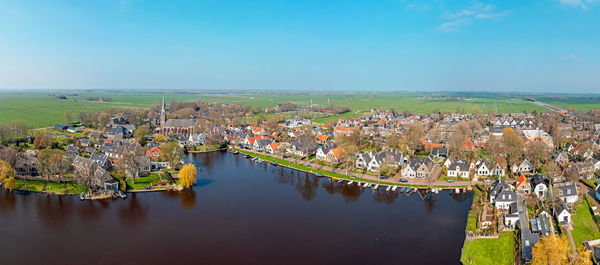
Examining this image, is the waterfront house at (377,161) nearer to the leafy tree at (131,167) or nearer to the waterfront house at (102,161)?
the leafy tree at (131,167)

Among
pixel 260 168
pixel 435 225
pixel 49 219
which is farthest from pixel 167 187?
pixel 435 225

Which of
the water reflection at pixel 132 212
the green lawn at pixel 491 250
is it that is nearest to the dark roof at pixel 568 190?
the green lawn at pixel 491 250

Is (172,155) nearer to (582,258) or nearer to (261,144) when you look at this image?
(261,144)

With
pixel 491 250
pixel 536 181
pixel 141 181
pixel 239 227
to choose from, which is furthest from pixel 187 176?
pixel 536 181

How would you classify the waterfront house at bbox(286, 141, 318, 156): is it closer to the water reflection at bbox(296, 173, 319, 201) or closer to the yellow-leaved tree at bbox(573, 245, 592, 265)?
the water reflection at bbox(296, 173, 319, 201)

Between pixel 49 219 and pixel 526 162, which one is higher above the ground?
pixel 526 162

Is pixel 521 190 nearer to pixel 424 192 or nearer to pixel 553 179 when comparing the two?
pixel 553 179
